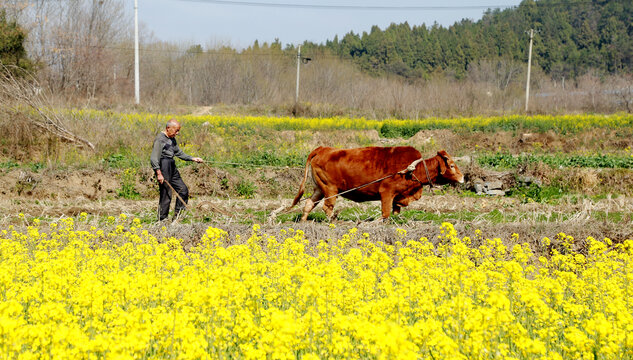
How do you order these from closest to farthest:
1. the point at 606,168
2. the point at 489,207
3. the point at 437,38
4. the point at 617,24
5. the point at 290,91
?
the point at 489,207
the point at 606,168
the point at 290,91
the point at 617,24
the point at 437,38

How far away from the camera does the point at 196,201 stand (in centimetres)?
1249

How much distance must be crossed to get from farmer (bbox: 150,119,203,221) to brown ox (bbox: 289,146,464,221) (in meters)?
1.93

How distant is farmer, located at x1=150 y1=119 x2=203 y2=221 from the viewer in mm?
8922

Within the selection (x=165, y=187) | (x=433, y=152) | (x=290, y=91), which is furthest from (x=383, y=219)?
(x=290, y=91)

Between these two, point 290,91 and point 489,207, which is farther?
point 290,91

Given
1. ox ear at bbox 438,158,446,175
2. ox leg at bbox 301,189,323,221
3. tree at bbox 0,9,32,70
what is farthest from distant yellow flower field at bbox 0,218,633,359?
tree at bbox 0,9,32,70

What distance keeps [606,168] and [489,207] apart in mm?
5407

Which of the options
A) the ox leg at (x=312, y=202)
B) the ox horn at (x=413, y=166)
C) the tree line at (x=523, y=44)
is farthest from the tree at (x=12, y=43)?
the tree line at (x=523, y=44)

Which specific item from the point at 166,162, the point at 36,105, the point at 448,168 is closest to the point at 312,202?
the point at 448,168

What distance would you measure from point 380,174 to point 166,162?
3351 mm

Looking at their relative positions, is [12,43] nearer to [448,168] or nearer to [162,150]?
[162,150]

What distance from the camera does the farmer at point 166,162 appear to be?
892 cm

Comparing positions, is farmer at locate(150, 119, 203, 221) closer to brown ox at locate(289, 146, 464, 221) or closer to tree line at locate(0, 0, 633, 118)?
brown ox at locate(289, 146, 464, 221)

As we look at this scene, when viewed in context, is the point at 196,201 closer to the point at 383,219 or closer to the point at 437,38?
the point at 383,219
